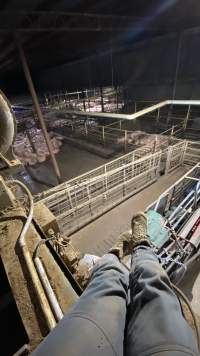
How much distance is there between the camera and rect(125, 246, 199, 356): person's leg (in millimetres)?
710

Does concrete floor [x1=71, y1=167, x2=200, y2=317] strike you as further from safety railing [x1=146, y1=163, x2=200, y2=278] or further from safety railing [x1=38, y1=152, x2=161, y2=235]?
safety railing [x1=146, y1=163, x2=200, y2=278]

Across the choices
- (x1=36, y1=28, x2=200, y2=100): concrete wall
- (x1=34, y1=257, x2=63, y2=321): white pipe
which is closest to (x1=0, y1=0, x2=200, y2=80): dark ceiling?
(x1=36, y1=28, x2=200, y2=100): concrete wall

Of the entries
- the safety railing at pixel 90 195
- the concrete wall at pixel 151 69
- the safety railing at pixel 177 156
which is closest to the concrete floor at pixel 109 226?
the safety railing at pixel 90 195

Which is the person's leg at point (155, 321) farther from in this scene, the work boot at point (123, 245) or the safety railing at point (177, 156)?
the safety railing at point (177, 156)

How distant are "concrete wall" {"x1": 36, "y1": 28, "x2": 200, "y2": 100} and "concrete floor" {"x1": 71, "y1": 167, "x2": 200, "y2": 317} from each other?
6.47m

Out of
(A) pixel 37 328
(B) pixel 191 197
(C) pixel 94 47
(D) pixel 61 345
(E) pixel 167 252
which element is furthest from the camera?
(C) pixel 94 47

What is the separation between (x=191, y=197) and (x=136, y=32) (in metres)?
8.57

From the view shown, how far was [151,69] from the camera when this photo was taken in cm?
912

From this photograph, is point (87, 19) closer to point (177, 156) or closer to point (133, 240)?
point (177, 156)

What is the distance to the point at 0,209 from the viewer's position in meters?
1.47

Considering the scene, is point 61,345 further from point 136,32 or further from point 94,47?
point 94,47

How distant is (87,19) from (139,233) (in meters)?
6.87

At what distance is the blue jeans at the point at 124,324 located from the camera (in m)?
→ 0.69

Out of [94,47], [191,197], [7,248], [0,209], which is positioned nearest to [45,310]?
[7,248]
